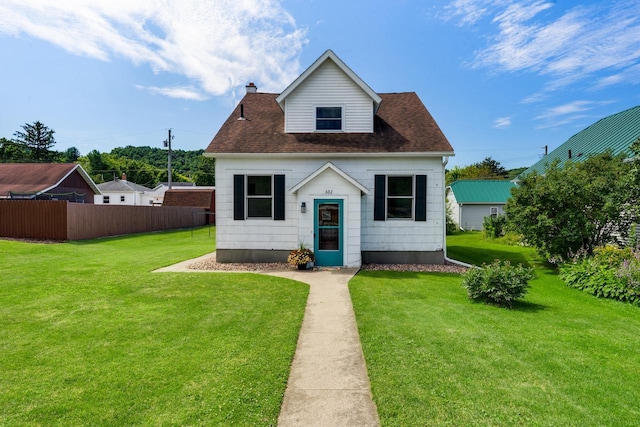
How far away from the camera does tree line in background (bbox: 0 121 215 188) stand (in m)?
65.4

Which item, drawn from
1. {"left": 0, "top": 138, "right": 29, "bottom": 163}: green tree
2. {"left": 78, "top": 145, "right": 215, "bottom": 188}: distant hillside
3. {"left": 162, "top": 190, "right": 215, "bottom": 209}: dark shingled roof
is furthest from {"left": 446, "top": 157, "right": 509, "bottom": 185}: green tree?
{"left": 0, "top": 138, "right": 29, "bottom": 163}: green tree

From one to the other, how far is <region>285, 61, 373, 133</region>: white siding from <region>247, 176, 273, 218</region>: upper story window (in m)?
2.43

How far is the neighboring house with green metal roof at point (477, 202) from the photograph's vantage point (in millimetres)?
28703

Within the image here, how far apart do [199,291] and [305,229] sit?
455 centimetres

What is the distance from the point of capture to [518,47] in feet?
43.7

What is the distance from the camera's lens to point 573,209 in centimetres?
1137

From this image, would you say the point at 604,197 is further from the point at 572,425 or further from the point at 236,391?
the point at 236,391

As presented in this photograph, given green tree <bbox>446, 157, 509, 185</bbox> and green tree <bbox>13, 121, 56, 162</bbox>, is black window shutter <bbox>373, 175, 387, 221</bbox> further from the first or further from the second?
green tree <bbox>13, 121, 56, 162</bbox>

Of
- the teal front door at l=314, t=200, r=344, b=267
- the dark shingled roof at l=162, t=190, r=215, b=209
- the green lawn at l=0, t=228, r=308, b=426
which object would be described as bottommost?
the green lawn at l=0, t=228, r=308, b=426

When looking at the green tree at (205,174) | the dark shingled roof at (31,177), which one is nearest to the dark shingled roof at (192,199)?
the dark shingled roof at (31,177)

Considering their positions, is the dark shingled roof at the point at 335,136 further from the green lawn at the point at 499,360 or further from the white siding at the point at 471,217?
the white siding at the point at 471,217

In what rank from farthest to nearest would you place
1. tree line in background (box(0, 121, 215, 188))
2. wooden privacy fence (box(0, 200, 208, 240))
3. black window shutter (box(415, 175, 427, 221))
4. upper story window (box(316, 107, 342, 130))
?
tree line in background (box(0, 121, 215, 188))
wooden privacy fence (box(0, 200, 208, 240))
upper story window (box(316, 107, 342, 130))
black window shutter (box(415, 175, 427, 221))

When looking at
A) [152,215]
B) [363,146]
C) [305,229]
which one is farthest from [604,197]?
[152,215]

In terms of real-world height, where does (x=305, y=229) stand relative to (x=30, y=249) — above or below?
above
